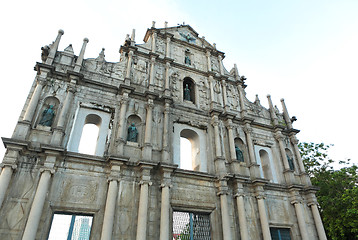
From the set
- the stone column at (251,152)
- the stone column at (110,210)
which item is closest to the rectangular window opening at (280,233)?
the stone column at (251,152)

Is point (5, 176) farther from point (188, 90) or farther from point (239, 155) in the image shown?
point (239, 155)

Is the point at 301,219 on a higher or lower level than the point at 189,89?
lower

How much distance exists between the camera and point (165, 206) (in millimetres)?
9047

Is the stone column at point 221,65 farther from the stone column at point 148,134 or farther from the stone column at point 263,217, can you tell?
the stone column at point 263,217

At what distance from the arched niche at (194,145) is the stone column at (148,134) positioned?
1404 millimetres

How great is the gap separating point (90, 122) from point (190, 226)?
6.56 metres

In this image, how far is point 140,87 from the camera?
1242 cm

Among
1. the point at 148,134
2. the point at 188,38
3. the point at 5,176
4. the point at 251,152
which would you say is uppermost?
the point at 188,38

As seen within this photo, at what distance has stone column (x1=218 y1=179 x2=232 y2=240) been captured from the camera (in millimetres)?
9559

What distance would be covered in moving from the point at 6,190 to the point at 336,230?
17396mm

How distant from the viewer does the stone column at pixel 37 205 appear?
710 centimetres

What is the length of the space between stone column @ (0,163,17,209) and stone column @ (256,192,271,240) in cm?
1000

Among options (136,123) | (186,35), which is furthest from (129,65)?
(186,35)

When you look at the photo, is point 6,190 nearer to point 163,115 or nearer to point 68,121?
point 68,121
